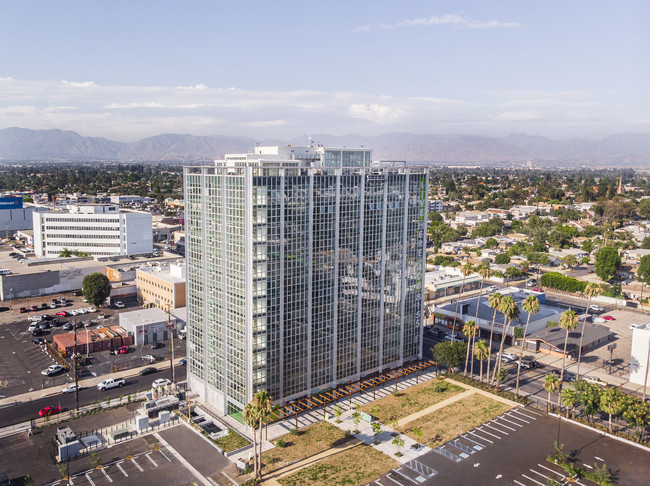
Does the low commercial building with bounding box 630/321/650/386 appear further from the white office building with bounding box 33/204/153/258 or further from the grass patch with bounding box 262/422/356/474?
the white office building with bounding box 33/204/153/258

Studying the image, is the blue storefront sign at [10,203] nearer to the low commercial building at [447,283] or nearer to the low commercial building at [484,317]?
the low commercial building at [447,283]

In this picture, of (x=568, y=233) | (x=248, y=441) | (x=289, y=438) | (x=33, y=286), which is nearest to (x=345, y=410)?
(x=289, y=438)

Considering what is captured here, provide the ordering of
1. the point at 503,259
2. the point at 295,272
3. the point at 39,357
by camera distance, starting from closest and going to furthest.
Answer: the point at 295,272, the point at 39,357, the point at 503,259

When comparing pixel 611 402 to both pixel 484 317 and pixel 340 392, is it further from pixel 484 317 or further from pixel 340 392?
pixel 484 317

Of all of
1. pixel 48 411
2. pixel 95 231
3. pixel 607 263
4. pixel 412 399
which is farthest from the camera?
pixel 95 231

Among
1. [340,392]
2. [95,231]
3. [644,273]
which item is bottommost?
[340,392]

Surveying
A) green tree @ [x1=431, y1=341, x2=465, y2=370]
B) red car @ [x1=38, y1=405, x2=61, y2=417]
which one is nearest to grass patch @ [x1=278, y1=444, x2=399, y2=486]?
green tree @ [x1=431, y1=341, x2=465, y2=370]

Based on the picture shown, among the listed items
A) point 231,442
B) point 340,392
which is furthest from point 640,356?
point 231,442
